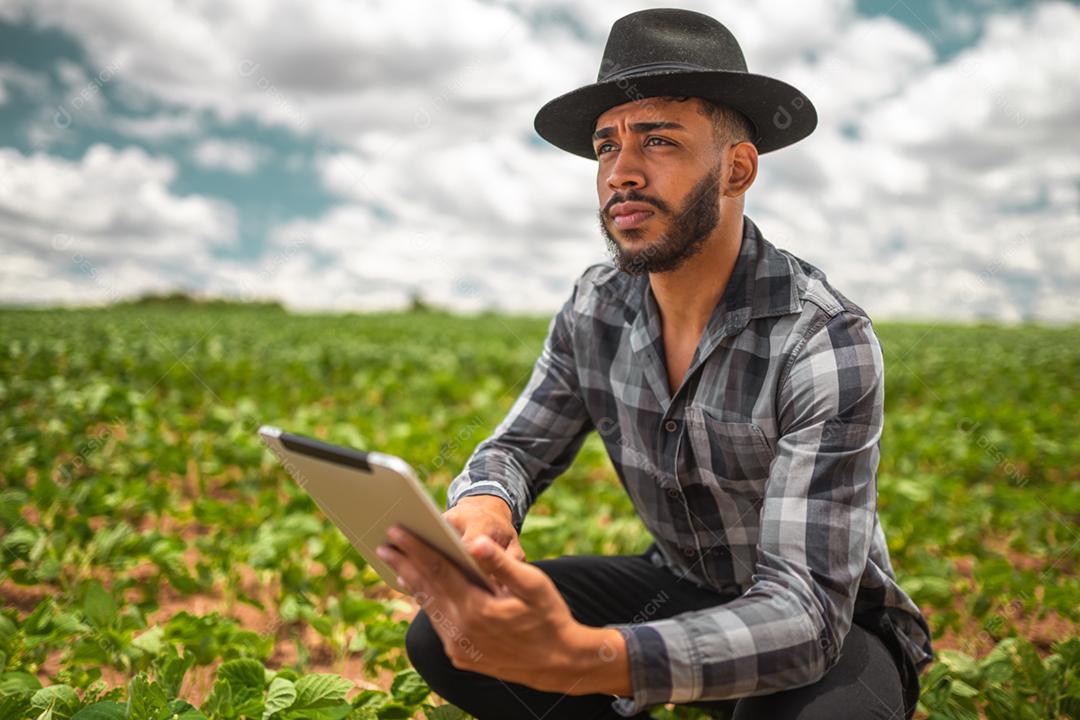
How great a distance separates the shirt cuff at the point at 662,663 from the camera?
118 cm

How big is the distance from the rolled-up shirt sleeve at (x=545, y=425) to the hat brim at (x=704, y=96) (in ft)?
1.40

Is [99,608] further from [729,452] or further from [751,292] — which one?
[751,292]

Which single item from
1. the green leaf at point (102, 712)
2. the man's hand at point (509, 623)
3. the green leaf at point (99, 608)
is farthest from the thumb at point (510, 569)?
the green leaf at point (99, 608)

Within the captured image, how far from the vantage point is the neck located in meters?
1.76

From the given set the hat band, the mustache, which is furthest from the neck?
the hat band

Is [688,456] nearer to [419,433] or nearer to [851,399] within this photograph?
[851,399]

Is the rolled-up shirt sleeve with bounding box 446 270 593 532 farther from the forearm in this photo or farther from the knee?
the forearm

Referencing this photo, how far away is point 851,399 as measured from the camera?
55.5 inches

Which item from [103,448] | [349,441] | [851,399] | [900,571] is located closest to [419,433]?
[349,441]

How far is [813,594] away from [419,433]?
3.58 meters

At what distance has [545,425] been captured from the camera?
6.63 feet

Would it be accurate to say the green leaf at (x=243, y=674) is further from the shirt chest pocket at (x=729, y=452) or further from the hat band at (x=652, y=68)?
the hat band at (x=652, y=68)

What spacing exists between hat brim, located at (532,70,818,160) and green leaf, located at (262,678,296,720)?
1618 millimetres

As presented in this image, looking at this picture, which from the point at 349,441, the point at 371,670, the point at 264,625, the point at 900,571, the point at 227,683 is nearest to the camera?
the point at 227,683
